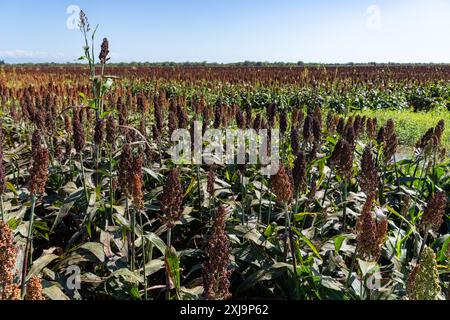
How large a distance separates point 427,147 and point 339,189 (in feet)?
2.56

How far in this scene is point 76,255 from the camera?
251 centimetres

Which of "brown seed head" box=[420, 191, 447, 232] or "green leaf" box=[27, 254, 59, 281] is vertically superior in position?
"brown seed head" box=[420, 191, 447, 232]

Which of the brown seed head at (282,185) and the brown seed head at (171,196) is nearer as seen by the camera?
the brown seed head at (171,196)

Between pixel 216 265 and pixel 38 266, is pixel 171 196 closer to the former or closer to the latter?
pixel 216 265

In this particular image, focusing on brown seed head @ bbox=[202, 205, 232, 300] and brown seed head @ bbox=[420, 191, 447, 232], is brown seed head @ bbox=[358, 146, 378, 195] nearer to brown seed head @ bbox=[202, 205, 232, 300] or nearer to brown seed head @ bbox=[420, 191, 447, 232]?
brown seed head @ bbox=[420, 191, 447, 232]

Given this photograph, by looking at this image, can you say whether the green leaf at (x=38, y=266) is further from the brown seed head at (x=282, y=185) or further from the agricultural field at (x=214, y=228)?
the brown seed head at (x=282, y=185)

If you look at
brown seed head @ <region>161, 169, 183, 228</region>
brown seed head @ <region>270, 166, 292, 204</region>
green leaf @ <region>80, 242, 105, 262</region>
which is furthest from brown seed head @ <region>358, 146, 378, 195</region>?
green leaf @ <region>80, 242, 105, 262</region>

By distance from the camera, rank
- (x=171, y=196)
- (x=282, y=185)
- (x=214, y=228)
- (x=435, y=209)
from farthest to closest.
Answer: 1. (x=282, y=185)
2. (x=435, y=209)
3. (x=171, y=196)
4. (x=214, y=228)

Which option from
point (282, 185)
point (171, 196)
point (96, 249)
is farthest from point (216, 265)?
point (96, 249)

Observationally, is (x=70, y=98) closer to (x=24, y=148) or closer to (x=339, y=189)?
(x=24, y=148)

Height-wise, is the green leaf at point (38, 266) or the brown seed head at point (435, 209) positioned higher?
the brown seed head at point (435, 209)

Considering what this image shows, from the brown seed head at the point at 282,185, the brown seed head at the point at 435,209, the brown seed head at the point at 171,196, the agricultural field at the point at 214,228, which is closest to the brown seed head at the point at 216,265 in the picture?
the agricultural field at the point at 214,228
